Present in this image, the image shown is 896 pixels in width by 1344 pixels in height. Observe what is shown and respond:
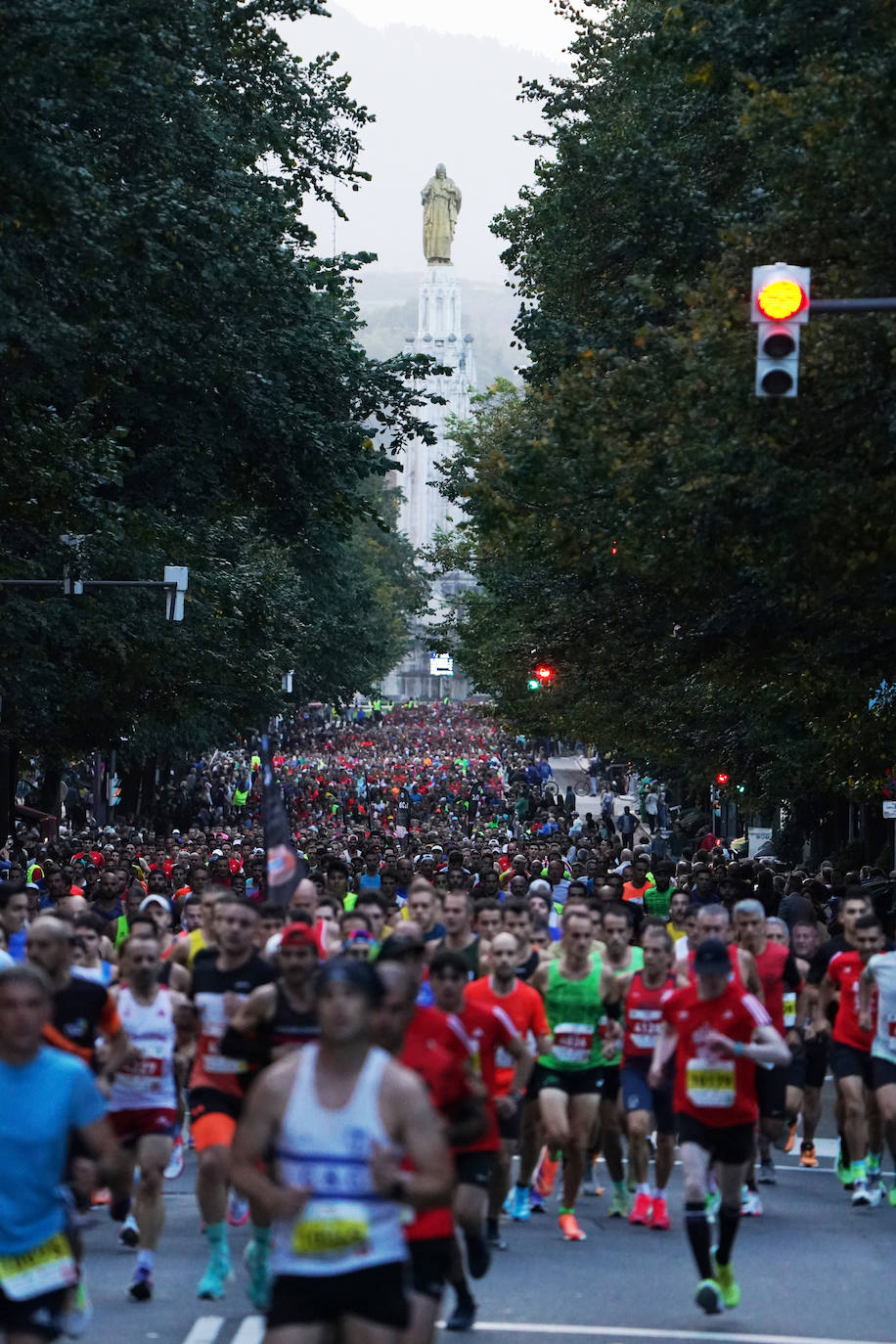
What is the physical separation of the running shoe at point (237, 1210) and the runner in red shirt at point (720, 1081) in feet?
10.2

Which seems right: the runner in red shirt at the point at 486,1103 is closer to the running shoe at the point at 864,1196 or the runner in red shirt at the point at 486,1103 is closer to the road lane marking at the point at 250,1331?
the road lane marking at the point at 250,1331

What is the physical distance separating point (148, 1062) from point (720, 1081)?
276 centimetres

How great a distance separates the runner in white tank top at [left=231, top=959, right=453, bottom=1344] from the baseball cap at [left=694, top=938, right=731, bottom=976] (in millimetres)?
4168

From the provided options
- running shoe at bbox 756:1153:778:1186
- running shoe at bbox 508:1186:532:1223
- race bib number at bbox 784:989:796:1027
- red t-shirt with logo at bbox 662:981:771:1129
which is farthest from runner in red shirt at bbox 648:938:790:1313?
running shoe at bbox 756:1153:778:1186

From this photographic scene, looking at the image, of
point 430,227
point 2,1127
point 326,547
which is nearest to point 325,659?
point 326,547

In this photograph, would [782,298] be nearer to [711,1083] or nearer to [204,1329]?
[711,1083]

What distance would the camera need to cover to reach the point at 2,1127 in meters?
6.86

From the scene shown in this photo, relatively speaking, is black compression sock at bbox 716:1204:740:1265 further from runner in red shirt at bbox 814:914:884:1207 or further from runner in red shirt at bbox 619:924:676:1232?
runner in red shirt at bbox 814:914:884:1207

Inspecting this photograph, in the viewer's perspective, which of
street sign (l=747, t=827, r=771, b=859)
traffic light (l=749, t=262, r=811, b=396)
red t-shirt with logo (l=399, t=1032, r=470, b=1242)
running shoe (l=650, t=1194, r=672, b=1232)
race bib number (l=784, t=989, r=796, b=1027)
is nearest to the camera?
red t-shirt with logo (l=399, t=1032, r=470, b=1242)

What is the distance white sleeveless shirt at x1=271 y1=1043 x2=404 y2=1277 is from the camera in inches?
247

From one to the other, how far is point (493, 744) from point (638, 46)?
268 ft

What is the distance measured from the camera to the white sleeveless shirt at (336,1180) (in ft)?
20.5

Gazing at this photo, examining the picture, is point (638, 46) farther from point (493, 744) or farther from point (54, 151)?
point (493, 744)

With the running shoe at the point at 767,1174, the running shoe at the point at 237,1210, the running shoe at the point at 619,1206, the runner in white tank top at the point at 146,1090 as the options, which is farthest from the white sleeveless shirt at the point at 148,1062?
the running shoe at the point at 767,1174
